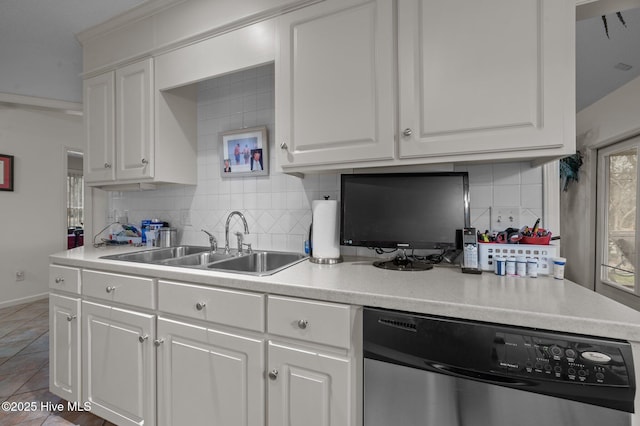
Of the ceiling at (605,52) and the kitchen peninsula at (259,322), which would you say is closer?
the kitchen peninsula at (259,322)

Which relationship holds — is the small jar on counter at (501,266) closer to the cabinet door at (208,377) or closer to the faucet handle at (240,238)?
the cabinet door at (208,377)

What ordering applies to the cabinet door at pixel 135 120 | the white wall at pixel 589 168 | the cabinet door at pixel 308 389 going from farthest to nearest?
the white wall at pixel 589 168 → the cabinet door at pixel 135 120 → the cabinet door at pixel 308 389

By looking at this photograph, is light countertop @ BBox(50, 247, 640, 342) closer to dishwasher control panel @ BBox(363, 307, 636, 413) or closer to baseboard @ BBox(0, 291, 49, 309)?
dishwasher control panel @ BBox(363, 307, 636, 413)

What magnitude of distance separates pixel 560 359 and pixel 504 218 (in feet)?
2.65

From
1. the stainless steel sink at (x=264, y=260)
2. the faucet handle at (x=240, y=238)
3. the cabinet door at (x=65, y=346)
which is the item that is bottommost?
the cabinet door at (x=65, y=346)

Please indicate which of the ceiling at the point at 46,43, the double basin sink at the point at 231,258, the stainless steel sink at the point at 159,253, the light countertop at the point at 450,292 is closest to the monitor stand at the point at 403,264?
the light countertop at the point at 450,292

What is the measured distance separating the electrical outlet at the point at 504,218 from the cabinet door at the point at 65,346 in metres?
2.37

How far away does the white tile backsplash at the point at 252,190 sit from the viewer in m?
1.48

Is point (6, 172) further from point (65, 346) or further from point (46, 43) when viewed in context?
point (65, 346)

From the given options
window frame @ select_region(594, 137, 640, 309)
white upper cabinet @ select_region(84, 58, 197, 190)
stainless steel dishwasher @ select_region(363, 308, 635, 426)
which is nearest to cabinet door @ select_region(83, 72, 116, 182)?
white upper cabinet @ select_region(84, 58, 197, 190)

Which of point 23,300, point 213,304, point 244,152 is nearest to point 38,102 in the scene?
point 244,152

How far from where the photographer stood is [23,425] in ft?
5.51

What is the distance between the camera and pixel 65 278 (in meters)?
1.75

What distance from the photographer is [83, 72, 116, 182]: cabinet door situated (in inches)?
83.0
